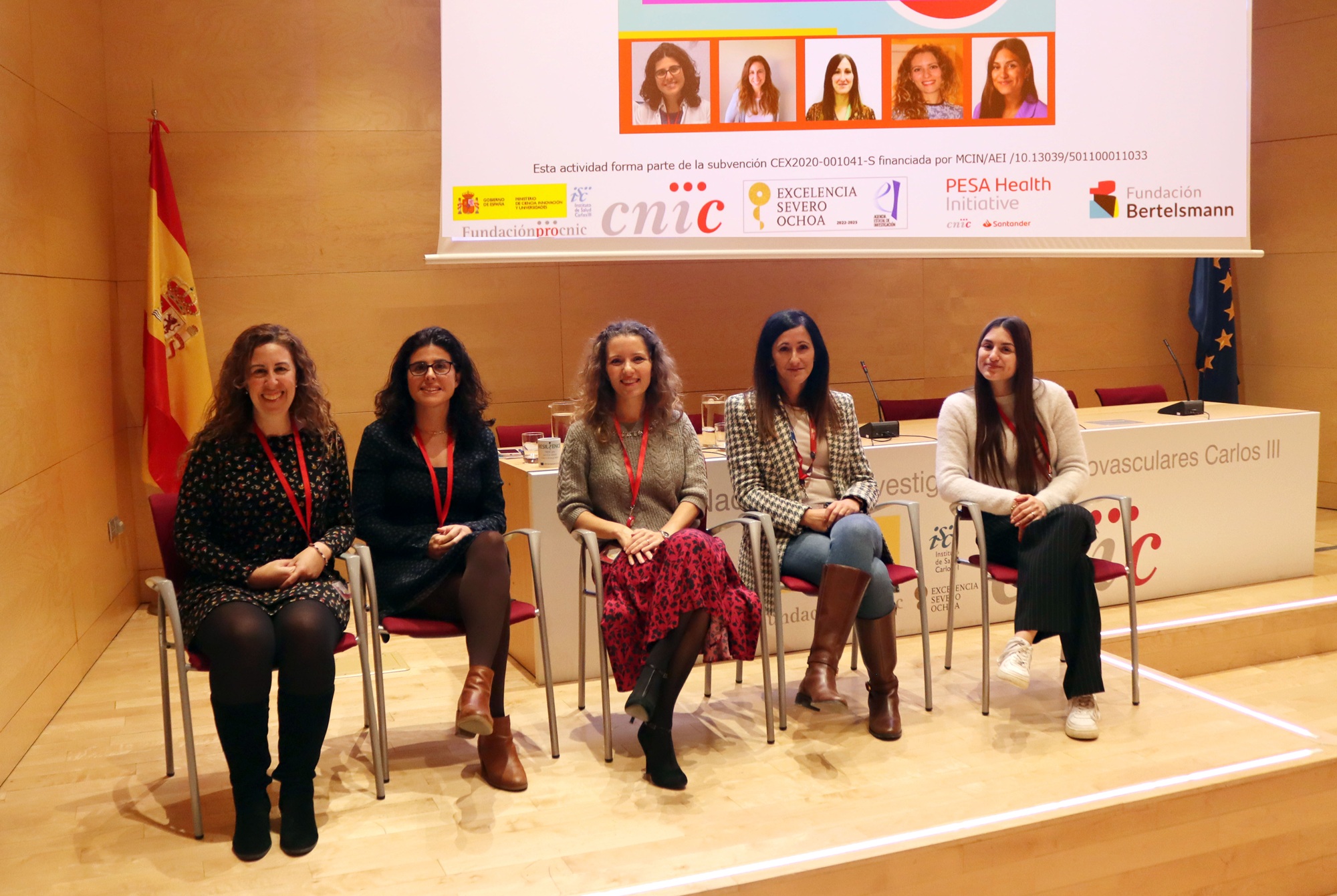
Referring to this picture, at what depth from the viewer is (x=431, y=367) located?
9.61 feet

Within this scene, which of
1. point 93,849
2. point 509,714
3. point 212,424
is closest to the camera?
point 93,849

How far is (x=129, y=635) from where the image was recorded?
14.2 ft

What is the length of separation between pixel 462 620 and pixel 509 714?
640 millimetres

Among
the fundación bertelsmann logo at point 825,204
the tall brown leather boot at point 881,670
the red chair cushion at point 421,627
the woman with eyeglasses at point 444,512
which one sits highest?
the fundación bertelsmann logo at point 825,204

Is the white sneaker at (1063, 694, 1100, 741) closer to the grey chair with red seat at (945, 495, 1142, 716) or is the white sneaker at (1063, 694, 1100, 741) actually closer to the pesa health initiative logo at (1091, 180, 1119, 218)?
the grey chair with red seat at (945, 495, 1142, 716)

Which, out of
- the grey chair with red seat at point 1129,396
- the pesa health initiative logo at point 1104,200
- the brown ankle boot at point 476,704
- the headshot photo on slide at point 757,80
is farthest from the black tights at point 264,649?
the grey chair with red seat at point 1129,396

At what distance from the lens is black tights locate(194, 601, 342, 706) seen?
2.44m

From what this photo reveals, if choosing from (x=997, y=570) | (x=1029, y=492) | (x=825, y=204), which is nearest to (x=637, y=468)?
(x=997, y=570)

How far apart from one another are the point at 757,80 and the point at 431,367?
2.11 m

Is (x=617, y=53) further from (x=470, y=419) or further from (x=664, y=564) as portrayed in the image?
(x=664, y=564)

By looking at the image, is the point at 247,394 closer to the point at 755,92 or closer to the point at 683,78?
the point at 683,78

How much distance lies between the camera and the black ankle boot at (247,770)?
8.01 feet

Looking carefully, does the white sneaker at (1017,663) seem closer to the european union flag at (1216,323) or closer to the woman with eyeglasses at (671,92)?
the woman with eyeglasses at (671,92)

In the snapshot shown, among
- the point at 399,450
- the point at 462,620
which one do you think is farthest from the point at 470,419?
the point at 462,620
